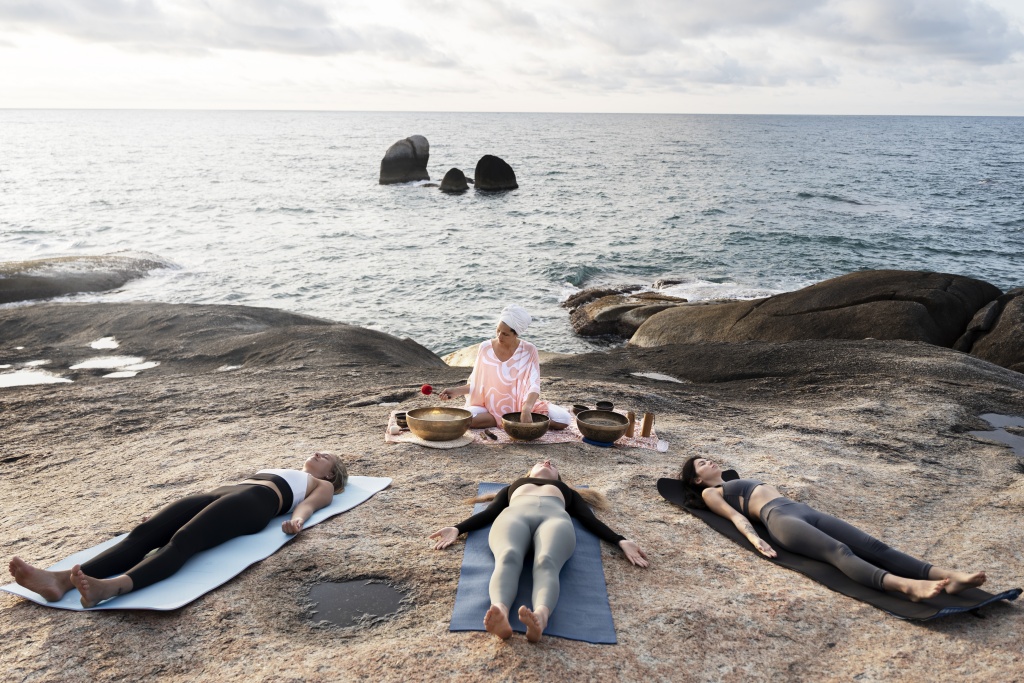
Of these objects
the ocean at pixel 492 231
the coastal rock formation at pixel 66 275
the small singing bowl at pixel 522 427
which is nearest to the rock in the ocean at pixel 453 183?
the ocean at pixel 492 231

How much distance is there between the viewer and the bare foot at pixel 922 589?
14.6ft

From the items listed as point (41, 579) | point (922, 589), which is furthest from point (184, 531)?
point (922, 589)

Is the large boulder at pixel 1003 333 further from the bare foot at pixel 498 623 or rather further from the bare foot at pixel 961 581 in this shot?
the bare foot at pixel 498 623

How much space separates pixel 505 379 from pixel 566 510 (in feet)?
8.27

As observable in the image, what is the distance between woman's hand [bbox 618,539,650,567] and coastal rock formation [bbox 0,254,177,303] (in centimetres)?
2023

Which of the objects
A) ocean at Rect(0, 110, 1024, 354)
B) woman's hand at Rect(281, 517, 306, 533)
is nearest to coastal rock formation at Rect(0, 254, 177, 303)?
ocean at Rect(0, 110, 1024, 354)

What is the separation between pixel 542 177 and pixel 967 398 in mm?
58654

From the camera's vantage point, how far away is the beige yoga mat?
7.34m

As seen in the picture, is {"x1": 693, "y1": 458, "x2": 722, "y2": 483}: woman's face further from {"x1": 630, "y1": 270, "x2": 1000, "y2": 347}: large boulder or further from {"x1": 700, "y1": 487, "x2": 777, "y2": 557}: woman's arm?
{"x1": 630, "y1": 270, "x2": 1000, "y2": 347}: large boulder

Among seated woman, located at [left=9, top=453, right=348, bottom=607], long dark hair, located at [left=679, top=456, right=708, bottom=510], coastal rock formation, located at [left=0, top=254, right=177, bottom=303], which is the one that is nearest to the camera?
seated woman, located at [left=9, top=453, right=348, bottom=607]

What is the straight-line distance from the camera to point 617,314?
66.2ft

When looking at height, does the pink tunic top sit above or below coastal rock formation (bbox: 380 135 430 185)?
below

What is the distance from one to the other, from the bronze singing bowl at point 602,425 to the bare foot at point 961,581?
133 inches

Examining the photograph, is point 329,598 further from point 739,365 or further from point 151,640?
point 739,365
